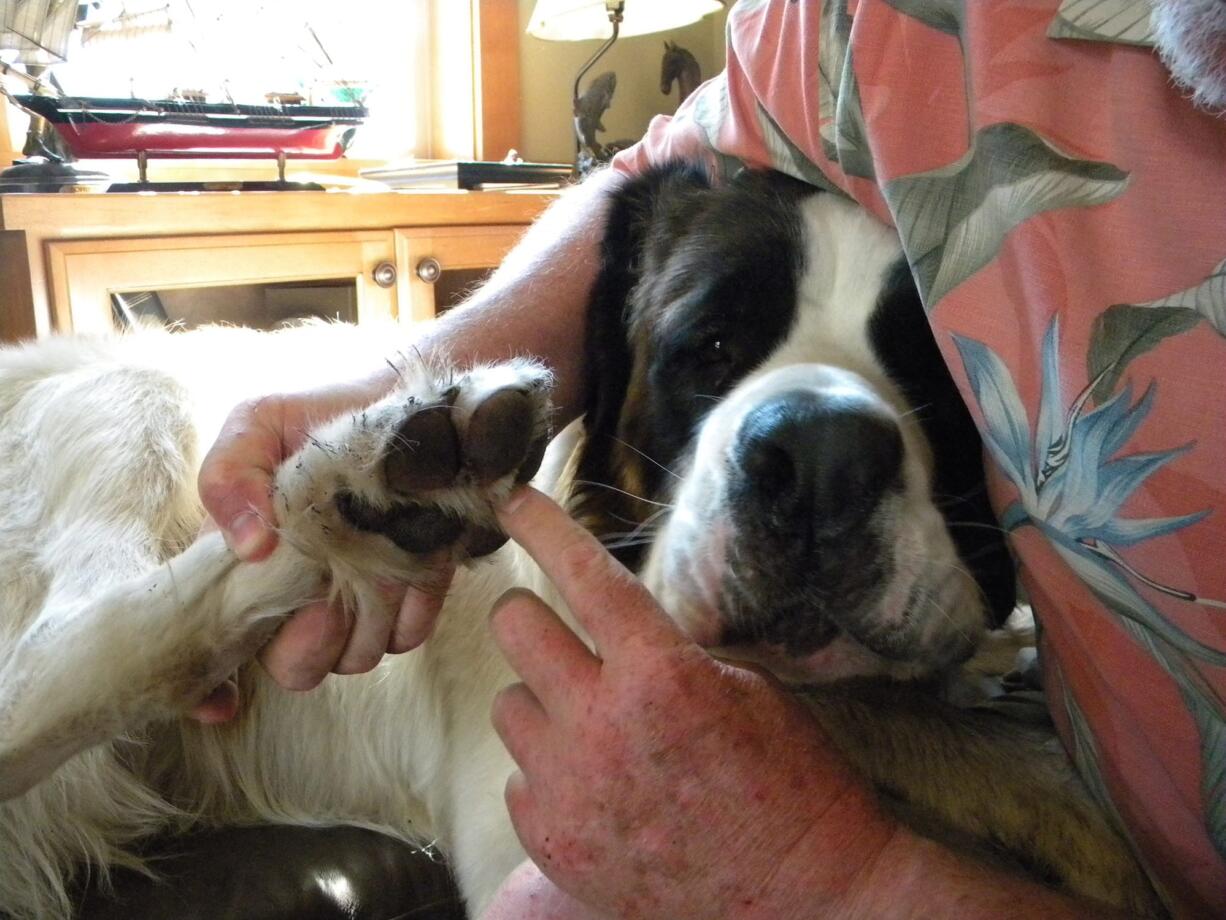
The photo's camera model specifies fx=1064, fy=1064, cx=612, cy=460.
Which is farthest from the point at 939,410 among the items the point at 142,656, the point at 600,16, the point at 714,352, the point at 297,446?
the point at 600,16

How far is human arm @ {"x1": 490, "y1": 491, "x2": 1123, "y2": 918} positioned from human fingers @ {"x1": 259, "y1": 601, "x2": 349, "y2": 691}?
207mm

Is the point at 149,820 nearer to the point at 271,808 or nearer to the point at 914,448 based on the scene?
the point at 271,808

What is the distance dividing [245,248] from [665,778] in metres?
1.66

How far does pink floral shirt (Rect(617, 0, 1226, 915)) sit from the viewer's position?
0.58 m

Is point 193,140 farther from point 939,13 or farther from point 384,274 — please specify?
point 939,13

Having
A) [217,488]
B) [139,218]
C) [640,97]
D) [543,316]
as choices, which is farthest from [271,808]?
[640,97]

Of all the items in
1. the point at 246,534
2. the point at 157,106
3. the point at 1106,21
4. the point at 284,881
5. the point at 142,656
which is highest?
the point at 1106,21

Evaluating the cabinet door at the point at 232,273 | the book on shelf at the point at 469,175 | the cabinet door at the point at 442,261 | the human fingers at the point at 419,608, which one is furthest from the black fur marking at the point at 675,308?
the book on shelf at the point at 469,175

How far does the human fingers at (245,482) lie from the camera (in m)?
0.75

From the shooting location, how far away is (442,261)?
2.27 meters

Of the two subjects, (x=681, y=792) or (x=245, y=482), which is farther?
(x=245, y=482)

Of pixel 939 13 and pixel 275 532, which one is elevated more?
pixel 939 13

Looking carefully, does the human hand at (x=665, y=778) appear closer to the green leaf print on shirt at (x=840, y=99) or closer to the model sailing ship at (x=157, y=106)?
the green leaf print on shirt at (x=840, y=99)

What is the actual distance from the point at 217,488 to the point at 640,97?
2.80 meters
